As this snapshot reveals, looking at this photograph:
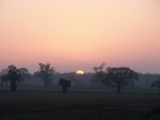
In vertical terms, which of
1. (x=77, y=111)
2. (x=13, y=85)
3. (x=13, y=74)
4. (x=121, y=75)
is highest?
(x=13, y=74)

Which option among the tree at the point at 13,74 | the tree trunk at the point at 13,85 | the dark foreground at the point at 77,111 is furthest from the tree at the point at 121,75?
the dark foreground at the point at 77,111

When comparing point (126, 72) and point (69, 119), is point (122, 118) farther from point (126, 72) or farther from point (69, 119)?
point (126, 72)

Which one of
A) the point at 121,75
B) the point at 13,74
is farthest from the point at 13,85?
the point at 121,75

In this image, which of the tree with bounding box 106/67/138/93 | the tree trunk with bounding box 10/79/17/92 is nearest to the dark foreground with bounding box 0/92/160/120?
the tree trunk with bounding box 10/79/17/92

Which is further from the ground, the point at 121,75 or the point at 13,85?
the point at 121,75

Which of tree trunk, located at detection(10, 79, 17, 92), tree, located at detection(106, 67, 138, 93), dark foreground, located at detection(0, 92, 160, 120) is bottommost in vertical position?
dark foreground, located at detection(0, 92, 160, 120)

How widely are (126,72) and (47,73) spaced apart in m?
53.3

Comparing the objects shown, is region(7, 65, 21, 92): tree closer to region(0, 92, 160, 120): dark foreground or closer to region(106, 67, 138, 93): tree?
region(106, 67, 138, 93): tree

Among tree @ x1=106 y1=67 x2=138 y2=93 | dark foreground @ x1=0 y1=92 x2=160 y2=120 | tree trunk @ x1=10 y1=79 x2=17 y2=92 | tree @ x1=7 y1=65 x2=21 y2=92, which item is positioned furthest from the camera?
tree @ x1=106 y1=67 x2=138 y2=93

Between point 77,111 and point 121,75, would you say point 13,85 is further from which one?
point 77,111

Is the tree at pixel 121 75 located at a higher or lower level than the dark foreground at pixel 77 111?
higher

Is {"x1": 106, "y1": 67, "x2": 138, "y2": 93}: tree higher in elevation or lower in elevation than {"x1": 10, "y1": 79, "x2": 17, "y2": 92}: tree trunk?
higher

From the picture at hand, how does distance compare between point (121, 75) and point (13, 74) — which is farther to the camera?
point (121, 75)

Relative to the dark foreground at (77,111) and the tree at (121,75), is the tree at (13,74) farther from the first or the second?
the dark foreground at (77,111)
